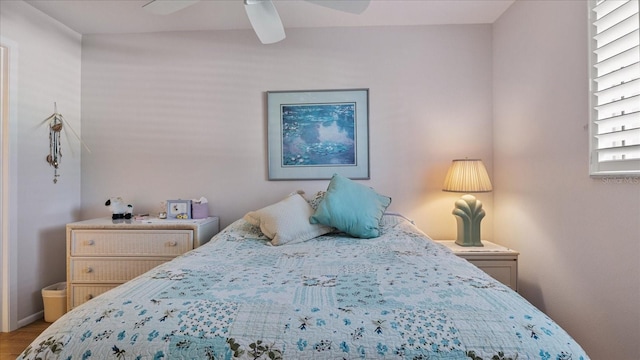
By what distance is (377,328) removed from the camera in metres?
0.82

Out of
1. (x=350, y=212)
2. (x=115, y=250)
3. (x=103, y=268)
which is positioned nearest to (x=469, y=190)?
(x=350, y=212)

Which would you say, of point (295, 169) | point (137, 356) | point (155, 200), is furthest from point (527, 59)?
point (155, 200)

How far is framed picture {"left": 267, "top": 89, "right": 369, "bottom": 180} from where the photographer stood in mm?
2641

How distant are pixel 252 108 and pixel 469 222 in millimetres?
1995

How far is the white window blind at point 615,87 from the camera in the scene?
138 centimetres

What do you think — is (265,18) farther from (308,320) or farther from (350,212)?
(308,320)

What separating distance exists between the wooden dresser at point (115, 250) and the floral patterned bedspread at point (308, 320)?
3.68ft

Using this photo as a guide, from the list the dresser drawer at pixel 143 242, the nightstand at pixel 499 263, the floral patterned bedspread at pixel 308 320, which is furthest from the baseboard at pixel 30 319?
the nightstand at pixel 499 263

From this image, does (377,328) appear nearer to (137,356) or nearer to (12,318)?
(137,356)

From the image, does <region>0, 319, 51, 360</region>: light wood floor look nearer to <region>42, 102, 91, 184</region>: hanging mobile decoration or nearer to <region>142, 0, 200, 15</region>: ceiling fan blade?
<region>42, 102, 91, 184</region>: hanging mobile decoration

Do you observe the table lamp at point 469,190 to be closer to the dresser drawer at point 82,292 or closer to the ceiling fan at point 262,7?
the ceiling fan at point 262,7

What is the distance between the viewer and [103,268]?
2.28m

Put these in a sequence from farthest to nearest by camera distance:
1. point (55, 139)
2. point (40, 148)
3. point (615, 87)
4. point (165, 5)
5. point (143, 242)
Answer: point (55, 139)
point (40, 148)
point (143, 242)
point (165, 5)
point (615, 87)

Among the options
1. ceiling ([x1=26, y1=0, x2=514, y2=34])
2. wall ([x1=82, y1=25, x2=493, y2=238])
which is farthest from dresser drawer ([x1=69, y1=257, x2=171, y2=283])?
ceiling ([x1=26, y1=0, x2=514, y2=34])
